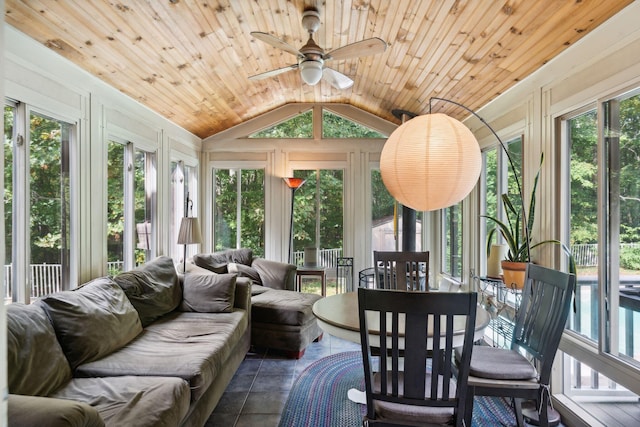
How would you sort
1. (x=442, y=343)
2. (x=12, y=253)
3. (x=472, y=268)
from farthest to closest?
1. (x=472, y=268)
2. (x=12, y=253)
3. (x=442, y=343)

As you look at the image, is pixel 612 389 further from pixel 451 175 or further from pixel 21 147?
pixel 21 147

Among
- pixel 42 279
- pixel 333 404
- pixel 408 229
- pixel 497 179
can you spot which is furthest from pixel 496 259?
pixel 42 279

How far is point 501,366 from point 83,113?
3369 mm

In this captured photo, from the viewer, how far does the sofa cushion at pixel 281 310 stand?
3613mm

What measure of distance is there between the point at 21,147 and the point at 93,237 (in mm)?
876

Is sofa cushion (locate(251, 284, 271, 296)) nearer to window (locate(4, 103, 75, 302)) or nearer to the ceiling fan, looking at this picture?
window (locate(4, 103, 75, 302))

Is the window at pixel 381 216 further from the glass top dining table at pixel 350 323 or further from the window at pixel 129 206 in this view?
the glass top dining table at pixel 350 323

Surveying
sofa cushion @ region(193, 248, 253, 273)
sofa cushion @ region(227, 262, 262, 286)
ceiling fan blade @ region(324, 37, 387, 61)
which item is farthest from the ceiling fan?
sofa cushion @ region(227, 262, 262, 286)

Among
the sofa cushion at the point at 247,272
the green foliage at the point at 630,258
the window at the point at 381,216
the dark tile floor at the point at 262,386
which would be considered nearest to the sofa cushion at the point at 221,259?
the sofa cushion at the point at 247,272

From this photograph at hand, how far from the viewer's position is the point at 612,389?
8.08ft

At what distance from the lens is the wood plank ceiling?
2.36 metres

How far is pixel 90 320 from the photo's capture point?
2.24 m

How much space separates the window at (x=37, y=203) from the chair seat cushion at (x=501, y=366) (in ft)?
9.24

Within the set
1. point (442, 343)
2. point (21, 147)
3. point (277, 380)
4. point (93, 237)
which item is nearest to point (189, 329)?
point (277, 380)
